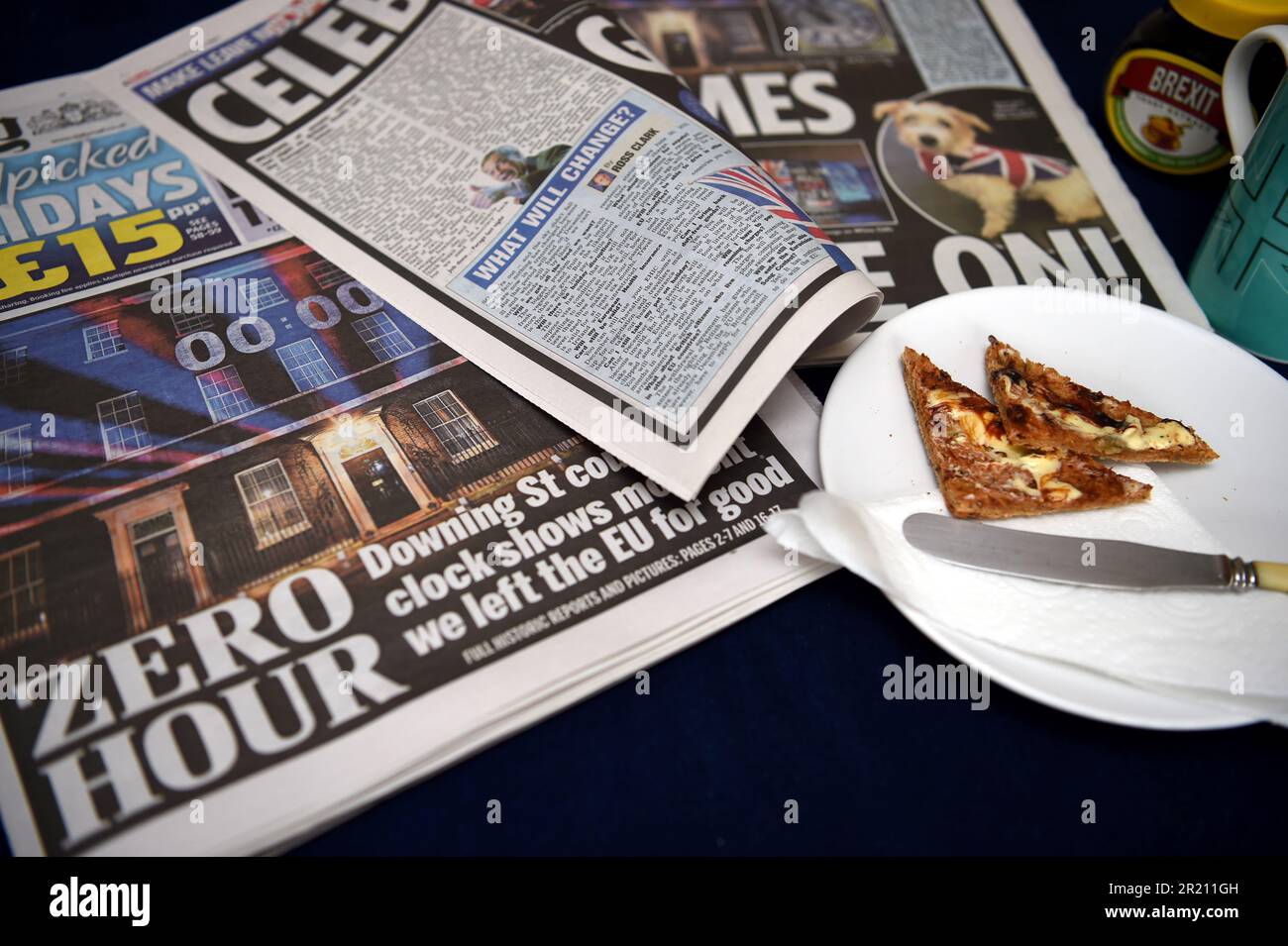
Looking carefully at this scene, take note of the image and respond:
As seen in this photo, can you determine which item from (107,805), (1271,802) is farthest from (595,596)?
(1271,802)

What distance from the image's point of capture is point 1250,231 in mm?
620

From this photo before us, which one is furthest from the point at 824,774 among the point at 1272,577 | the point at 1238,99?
the point at 1238,99

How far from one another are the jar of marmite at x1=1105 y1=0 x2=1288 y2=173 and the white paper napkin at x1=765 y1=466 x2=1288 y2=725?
1.39 feet

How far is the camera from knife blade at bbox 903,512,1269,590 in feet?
1.65

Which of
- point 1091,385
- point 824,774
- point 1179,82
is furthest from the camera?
point 1179,82

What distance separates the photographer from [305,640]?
0.51 meters

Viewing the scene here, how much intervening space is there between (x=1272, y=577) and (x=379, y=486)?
527mm

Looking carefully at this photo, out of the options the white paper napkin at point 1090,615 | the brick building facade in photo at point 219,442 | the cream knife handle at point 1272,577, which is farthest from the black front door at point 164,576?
the cream knife handle at point 1272,577

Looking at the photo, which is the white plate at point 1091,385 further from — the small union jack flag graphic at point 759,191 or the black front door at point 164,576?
the black front door at point 164,576

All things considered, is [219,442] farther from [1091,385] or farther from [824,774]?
[1091,385]

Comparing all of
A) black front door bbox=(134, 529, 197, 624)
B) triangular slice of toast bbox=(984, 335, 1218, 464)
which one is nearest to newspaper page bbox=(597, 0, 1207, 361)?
triangular slice of toast bbox=(984, 335, 1218, 464)

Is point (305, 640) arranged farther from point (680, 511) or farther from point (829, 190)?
point (829, 190)

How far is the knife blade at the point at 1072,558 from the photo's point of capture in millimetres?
504

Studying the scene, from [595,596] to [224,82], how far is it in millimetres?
604
